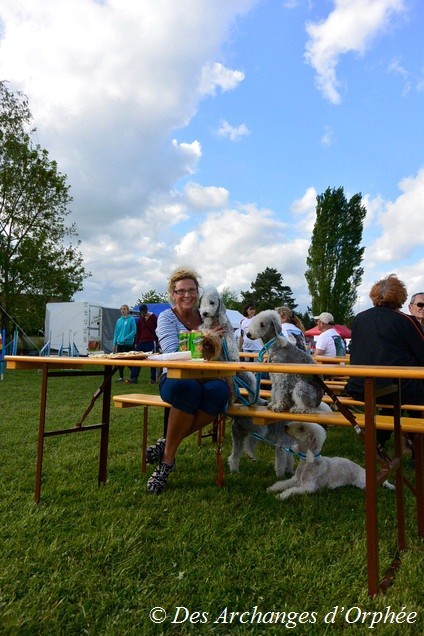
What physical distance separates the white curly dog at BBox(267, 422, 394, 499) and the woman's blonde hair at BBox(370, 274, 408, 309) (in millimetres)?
1081

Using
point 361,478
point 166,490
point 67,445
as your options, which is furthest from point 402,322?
point 67,445

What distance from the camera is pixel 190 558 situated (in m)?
2.20

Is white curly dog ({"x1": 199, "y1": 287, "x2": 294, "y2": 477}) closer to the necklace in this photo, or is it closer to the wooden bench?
the necklace

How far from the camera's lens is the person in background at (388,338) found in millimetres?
3289

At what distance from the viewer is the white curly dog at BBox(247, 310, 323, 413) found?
302 centimetres

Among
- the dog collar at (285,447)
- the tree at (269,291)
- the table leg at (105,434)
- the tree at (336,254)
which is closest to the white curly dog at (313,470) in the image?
the dog collar at (285,447)

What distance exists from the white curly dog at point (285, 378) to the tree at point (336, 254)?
104ft

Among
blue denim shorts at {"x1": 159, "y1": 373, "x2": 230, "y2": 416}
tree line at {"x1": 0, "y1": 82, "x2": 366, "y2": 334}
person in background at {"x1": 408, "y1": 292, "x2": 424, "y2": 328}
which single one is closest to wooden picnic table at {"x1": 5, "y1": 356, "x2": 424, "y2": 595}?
blue denim shorts at {"x1": 159, "y1": 373, "x2": 230, "y2": 416}

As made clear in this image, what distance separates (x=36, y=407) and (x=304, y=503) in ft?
16.4

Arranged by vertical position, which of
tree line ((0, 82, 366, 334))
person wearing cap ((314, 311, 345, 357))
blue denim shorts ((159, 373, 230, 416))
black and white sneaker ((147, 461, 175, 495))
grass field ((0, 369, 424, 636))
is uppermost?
tree line ((0, 82, 366, 334))

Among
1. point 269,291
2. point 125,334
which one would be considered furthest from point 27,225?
point 269,291

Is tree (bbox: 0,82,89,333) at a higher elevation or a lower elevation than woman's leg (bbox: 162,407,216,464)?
higher

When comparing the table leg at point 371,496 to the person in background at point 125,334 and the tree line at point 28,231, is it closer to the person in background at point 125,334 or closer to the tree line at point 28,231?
the person in background at point 125,334

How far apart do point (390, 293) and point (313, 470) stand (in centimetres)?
141
